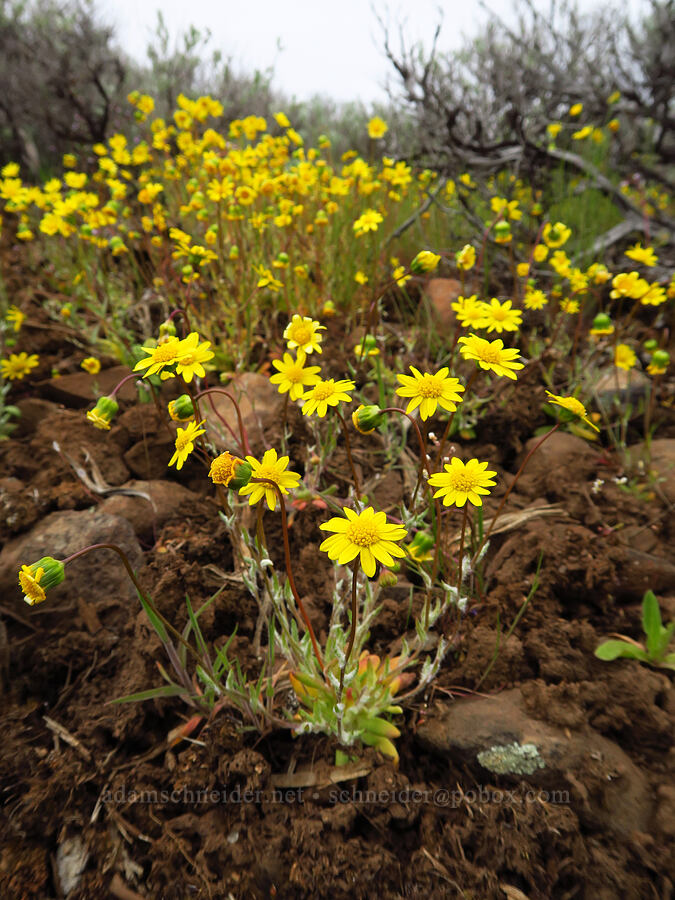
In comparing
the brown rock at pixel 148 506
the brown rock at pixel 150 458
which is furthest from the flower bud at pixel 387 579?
the brown rock at pixel 150 458

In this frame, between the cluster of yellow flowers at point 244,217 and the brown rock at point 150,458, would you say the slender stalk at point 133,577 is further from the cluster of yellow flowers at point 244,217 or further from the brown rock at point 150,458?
the cluster of yellow flowers at point 244,217

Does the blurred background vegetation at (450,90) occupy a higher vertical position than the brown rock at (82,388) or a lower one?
higher

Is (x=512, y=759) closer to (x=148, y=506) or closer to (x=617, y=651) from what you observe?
(x=617, y=651)

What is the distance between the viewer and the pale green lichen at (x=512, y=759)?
46.8 inches

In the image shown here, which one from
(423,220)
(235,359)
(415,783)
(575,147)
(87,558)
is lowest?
(415,783)

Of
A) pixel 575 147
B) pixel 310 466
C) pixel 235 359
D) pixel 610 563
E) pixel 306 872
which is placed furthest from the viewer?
pixel 575 147

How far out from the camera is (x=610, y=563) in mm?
1607

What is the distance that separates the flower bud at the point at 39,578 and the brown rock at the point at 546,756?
0.96 metres

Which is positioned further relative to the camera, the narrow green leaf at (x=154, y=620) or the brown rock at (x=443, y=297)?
the brown rock at (x=443, y=297)

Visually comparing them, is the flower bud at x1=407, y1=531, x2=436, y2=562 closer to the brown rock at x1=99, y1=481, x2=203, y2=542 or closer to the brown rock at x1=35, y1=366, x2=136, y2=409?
the brown rock at x1=99, y1=481, x2=203, y2=542

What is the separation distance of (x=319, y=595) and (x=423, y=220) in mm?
3803

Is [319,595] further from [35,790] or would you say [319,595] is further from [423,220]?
[423,220]

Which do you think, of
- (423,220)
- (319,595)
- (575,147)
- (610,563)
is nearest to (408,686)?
(319,595)

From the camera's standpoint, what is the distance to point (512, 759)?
120cm
